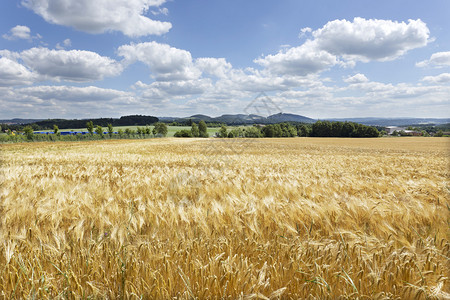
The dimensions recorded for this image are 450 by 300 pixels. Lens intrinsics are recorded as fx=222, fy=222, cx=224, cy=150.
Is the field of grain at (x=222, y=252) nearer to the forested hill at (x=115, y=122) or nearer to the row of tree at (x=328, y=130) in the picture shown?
the row of tree at (x=328, y=130)

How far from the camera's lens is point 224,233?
197cm

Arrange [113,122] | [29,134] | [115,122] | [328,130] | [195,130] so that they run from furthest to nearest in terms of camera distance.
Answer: [115,122] < [113,122] < [328,130] < [195,130] < [29,134]

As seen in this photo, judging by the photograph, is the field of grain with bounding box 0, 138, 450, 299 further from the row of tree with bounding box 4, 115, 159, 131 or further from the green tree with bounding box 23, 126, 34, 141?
the row of tree with bounding box 4, 115, 159, 131

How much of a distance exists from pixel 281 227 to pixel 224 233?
0.50 meters

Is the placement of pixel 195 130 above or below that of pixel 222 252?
above

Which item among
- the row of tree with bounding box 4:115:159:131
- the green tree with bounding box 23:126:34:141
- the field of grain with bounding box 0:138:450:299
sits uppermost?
the row of tree with bounding box 4:115:159:131

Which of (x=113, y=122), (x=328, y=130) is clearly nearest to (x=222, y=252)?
(x=328, y=130)

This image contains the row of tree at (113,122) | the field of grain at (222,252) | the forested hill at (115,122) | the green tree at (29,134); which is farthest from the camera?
the forested hill at (115,122)

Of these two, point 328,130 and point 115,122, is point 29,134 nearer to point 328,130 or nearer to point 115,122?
point 115,122

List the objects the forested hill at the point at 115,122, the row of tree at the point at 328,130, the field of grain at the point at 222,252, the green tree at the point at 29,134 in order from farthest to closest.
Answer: the forested hill at the point at 115,122, the row of tree at the point at 328,130, the green tree at the point at 29,134, the field of grain at the point at 222,252

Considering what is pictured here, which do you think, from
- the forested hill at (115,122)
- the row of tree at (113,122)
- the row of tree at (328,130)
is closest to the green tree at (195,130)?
the row of tree at (328,130)

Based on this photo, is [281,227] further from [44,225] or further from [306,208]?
[44,225]

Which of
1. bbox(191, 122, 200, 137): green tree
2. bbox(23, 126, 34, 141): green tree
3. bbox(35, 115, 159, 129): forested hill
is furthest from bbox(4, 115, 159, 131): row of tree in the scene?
bbox(191, 122, 200, 137): green tree

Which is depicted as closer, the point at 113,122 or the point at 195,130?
the point at 195,130
